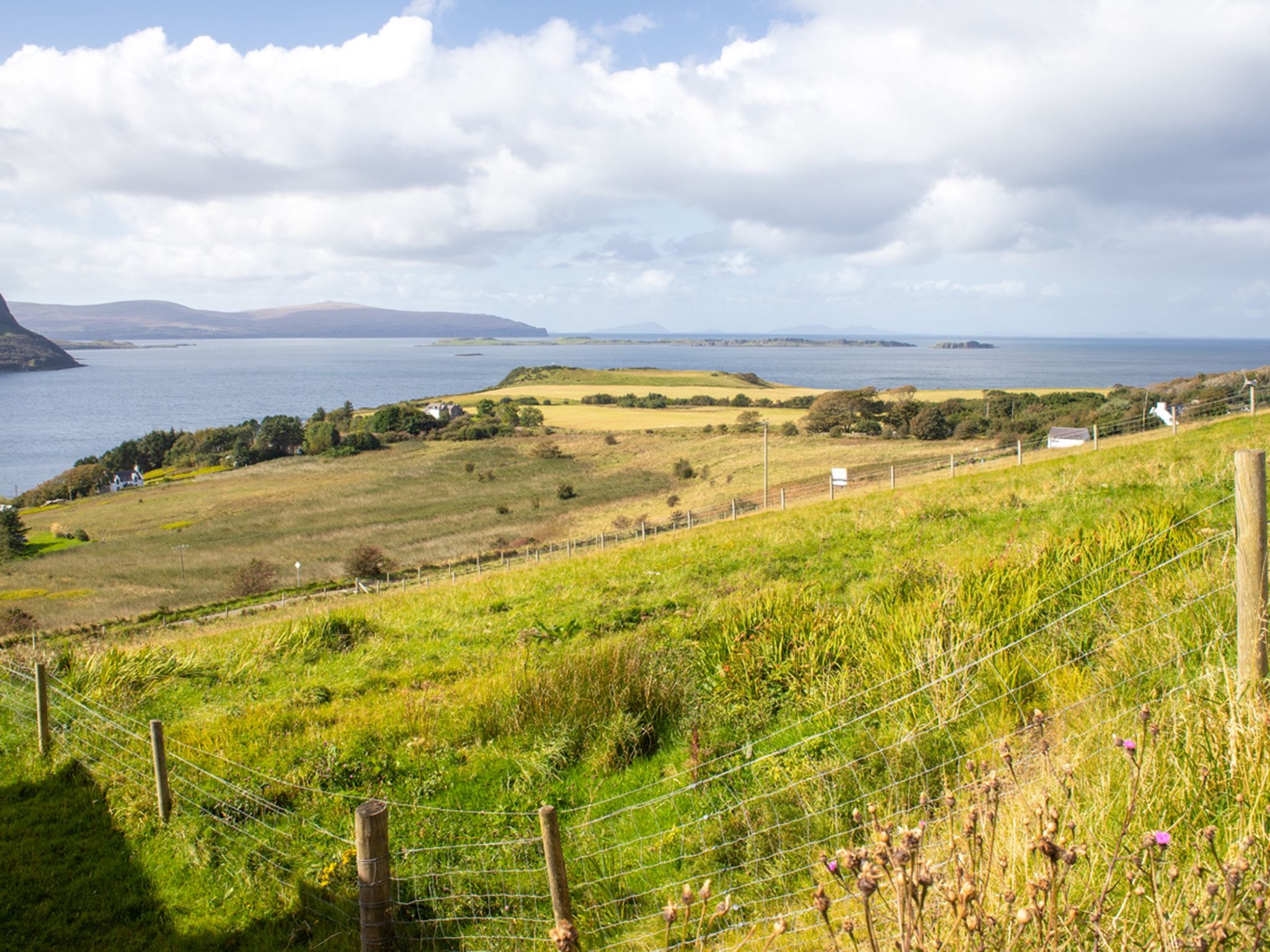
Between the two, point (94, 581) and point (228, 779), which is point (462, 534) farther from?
point (228, 779)

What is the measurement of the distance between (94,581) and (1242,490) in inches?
2004

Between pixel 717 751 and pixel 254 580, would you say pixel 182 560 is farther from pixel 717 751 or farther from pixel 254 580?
pixel 717 751

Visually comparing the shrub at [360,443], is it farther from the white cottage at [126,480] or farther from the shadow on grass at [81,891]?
the shadow on grass at [81,891]

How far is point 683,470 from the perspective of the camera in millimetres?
65562

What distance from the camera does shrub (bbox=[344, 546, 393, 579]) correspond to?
40938 millimetres

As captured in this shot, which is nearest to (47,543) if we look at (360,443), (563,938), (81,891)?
(360,443)

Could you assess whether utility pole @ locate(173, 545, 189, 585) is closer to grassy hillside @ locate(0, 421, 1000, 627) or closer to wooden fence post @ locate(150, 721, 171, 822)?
grassy hillside @ locate(0, 421, 1000, 627)

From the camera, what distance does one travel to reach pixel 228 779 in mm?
7512

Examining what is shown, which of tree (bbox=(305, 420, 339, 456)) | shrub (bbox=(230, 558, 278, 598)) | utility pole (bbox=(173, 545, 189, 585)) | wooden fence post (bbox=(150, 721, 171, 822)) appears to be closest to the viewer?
wooden fence post (bbox=(150, 721, 171, 822))

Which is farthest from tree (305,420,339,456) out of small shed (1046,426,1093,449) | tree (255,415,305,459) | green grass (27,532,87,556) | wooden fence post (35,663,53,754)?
wooden fence post (35,663,53,754)

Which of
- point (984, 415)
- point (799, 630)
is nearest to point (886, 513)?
point (799, 630)

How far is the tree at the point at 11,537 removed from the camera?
51.7m

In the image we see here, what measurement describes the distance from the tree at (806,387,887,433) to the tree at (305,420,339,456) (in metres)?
52.3

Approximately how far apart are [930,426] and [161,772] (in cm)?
7684
